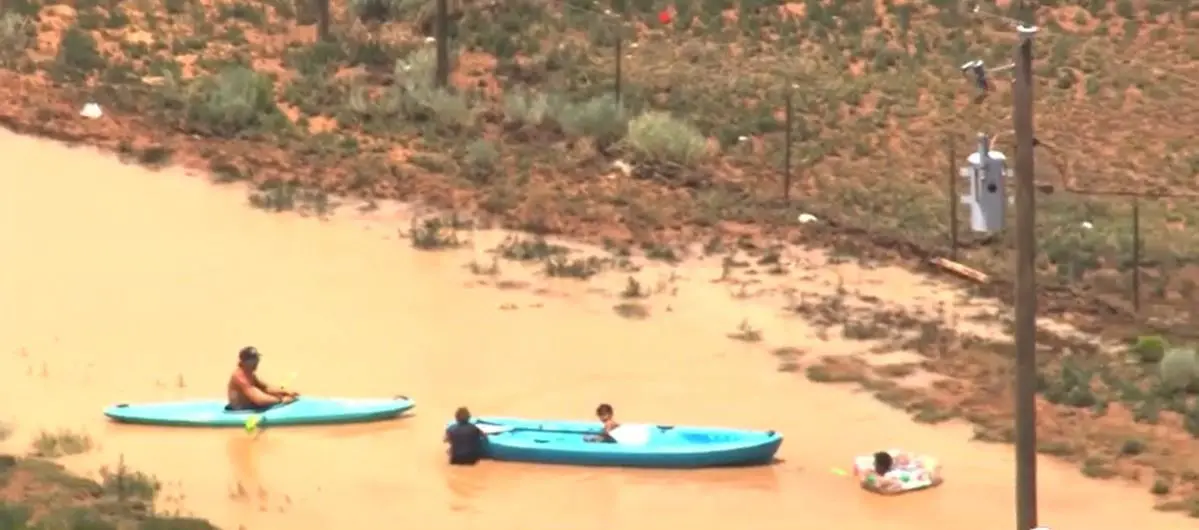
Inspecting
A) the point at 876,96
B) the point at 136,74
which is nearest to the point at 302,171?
the point at 136,74

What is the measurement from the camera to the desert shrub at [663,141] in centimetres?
2969

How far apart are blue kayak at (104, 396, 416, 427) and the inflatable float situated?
445 centimetres

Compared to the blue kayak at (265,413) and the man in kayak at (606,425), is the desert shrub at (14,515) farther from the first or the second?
the man in kayak at (606,425)

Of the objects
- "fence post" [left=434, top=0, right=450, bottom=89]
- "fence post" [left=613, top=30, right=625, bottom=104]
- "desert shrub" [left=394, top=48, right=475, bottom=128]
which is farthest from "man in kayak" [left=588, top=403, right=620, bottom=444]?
"fence post" [left=434, top=0, right=450, bottom=89]

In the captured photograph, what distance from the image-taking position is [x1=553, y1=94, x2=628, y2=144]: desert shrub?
1196 inches

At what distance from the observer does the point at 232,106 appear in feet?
98.0

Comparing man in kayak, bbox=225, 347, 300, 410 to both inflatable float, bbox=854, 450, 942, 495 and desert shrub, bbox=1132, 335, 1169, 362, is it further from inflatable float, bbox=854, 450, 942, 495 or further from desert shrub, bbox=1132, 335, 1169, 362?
desert shrub, bbox=1132, 335, 1169, 362

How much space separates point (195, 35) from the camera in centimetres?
3375

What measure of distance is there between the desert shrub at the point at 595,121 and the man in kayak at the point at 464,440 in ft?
41.3

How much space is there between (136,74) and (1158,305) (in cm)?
1552

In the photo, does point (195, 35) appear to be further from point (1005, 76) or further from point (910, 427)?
point (910, 427)

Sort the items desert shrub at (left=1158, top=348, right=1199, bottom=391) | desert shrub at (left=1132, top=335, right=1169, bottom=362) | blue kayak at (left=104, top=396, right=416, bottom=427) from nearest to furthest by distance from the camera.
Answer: blue kayak at (left=104, top=396, right=416, bottom=427)
desert shrub at (left=1158, top=348, right=1199, bottom=391)
desert shrub at (left=1132, top=335, right=1169, bottom=362)

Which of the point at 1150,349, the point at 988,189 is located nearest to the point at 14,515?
the point at 988,189

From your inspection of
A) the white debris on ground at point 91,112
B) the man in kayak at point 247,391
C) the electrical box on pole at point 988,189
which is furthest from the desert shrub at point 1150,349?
the white debris on ground at point 91,112
